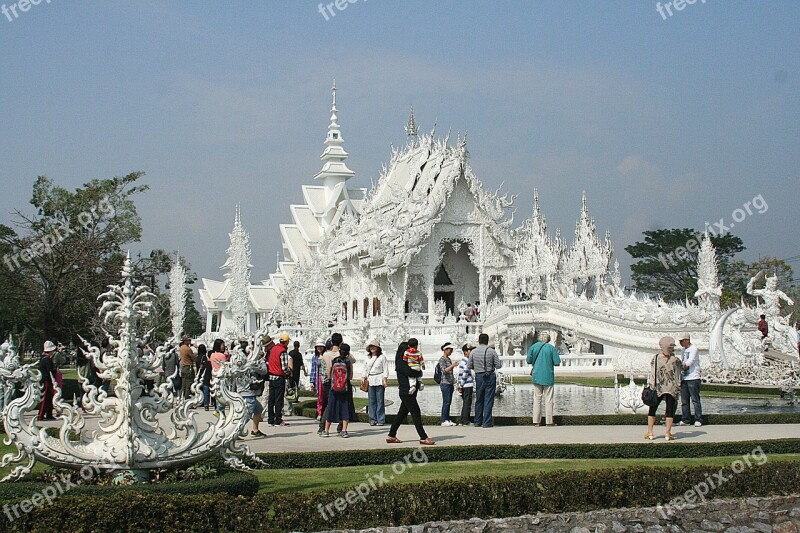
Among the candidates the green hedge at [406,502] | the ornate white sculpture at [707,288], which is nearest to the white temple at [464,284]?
the ornate white sculpture at [707,288]

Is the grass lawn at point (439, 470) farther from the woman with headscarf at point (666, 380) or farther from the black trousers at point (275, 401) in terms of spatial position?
the black trousers at point (275, 401)

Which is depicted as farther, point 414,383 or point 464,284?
point 464,284

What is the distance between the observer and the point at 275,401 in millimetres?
15773

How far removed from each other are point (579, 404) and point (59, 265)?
1628 cm

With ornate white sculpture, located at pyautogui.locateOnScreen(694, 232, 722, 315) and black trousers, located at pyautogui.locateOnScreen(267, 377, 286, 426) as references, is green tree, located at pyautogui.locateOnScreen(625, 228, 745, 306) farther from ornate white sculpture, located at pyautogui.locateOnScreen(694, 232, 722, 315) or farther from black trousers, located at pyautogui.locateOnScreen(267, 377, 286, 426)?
black trousers, located at pyautogui.locateOnScreen(267, 377, 286, 426)

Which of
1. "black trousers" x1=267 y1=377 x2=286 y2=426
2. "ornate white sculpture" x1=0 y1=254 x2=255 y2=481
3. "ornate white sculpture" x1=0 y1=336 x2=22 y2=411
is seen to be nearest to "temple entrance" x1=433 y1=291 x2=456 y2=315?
"black trousers" x1=267 y1=377 x2=286 y2=426

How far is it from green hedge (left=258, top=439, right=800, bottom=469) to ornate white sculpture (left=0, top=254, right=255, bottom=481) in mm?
2300

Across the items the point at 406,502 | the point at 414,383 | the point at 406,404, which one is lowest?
the point at 406,502

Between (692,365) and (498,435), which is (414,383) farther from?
(692,365)

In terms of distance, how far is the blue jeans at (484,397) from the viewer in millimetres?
14672

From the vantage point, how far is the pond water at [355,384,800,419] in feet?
58.2

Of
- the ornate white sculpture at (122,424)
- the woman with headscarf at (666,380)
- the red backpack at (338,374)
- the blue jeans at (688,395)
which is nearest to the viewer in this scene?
the ornate white sculpture at (122,424)

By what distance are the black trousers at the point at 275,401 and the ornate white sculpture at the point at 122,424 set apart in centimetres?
673

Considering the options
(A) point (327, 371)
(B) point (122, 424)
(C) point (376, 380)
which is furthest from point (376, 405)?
(B) point (122, 424)
